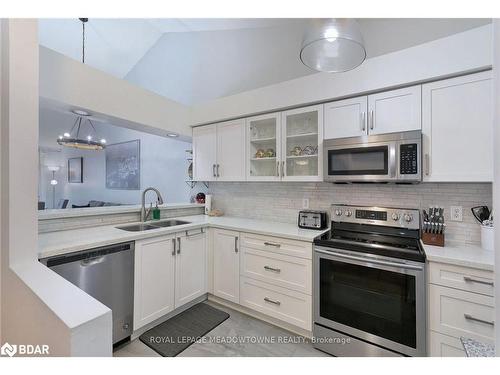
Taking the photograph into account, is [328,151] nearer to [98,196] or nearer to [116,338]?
[116,338]

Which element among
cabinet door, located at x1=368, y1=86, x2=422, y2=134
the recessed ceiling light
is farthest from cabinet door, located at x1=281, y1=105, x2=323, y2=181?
the recessed ceiling light

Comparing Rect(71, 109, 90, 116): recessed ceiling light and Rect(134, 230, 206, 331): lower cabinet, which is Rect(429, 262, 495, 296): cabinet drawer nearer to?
Rect(134, 230, 206, 331): lower cabinet

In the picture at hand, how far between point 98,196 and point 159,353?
17.1 ft

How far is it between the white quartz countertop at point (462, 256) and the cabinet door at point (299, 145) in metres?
1.09

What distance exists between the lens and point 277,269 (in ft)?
6.88

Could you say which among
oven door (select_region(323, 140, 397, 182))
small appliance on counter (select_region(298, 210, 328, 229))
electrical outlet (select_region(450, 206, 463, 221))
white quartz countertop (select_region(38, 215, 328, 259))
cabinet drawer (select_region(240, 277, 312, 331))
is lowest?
cabinet drawer (select_region(240, 277, 312, 331))

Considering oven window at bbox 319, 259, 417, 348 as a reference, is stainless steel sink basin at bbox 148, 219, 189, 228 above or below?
above

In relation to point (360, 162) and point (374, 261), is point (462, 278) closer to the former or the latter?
point (374, 261)

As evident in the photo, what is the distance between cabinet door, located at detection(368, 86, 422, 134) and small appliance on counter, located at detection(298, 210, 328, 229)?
877 millimetres

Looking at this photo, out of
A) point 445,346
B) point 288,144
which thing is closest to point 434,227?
point 445,346

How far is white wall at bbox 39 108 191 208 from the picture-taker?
4.04m

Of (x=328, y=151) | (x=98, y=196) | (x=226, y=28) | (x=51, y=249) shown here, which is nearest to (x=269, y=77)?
(x=226, y=28)

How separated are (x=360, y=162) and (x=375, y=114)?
16.1 inches

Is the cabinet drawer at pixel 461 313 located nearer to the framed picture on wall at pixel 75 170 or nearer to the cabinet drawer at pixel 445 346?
the cabinet drawer at pixel 445 346
